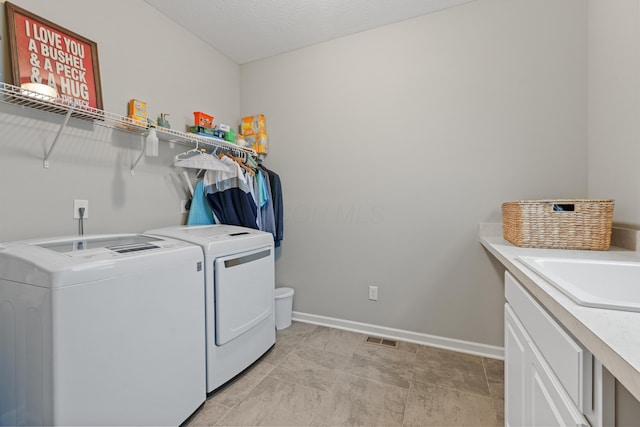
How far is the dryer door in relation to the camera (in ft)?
5.01

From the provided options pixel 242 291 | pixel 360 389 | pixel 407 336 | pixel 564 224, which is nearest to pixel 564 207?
pixel 564 224

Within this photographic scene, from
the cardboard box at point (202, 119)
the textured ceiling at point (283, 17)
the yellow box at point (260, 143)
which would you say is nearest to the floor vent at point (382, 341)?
the yellow box at point (260, 143)

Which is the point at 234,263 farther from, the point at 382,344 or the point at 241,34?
the point at 241,34

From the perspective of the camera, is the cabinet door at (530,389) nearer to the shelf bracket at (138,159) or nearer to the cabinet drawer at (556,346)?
the cabinet drawer at (556,346)

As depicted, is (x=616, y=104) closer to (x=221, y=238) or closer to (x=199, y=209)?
(x=221, y=238)

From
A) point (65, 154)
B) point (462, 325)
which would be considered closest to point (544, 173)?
point (462, 325)

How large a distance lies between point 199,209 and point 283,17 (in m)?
1.62

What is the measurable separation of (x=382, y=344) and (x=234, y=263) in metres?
1.32

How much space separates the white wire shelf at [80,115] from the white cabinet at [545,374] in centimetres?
207

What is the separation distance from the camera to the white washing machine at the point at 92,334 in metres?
0.90

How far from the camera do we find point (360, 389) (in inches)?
62.9

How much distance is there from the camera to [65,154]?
1492 mm

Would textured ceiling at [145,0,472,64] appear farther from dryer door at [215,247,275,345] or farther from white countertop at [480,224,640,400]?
white countertop at [480,224,640,400]

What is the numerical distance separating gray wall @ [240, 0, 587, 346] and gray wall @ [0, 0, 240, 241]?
80cm
